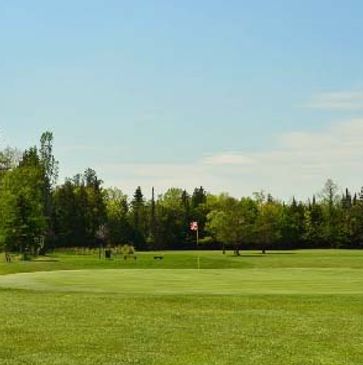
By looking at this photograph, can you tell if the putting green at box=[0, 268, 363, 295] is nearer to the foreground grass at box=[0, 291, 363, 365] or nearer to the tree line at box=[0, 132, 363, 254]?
the foreground grass at box=[0, 291, 363, 365]

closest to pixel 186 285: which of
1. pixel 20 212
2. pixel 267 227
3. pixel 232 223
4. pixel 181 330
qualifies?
pixel 181 330

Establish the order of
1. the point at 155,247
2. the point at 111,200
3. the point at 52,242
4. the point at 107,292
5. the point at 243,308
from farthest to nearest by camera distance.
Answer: the point at 111,200
the point at 155,247
the point at 52,242
the point at 107,292
the point at 243,308

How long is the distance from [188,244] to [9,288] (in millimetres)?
117819

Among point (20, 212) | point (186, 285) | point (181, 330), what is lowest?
point (181, 330)

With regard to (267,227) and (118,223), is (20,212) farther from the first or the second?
(118,223)

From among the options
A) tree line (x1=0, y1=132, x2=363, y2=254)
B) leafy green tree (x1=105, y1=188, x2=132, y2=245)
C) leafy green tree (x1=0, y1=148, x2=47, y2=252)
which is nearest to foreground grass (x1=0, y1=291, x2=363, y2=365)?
leafy green tree (x1=0, y1=148, x2=47, y2=252)

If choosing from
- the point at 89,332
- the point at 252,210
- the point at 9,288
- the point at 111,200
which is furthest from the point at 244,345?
the point at 111,200

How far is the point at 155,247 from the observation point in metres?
149

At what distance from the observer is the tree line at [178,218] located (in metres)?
120

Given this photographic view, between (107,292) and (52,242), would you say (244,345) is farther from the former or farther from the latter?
(52,242)

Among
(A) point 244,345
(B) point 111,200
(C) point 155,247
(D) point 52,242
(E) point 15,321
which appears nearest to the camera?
(A) point 244,345

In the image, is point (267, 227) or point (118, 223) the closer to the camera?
point (267, 227)

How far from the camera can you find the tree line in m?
120

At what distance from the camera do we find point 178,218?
504 ft
